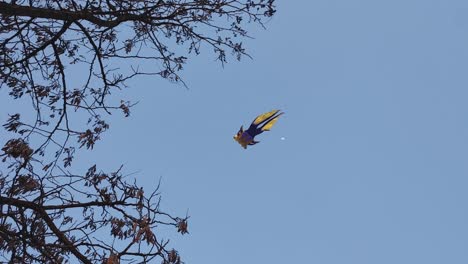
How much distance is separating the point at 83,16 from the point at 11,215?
231 cm

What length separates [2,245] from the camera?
219 inches

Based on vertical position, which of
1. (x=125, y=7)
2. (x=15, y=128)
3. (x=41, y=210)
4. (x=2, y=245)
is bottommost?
(x=2, y=245)

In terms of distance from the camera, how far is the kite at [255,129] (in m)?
13.5

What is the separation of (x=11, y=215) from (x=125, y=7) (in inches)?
111

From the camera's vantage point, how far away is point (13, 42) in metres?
6.54

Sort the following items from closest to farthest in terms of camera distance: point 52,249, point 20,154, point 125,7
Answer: point 20,154
point 52,249
point 125,7

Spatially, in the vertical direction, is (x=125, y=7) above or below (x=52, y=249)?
above

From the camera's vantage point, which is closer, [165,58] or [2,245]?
[2,245]

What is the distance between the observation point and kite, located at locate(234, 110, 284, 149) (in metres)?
13.5

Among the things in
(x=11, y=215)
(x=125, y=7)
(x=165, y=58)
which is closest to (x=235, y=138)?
(x=165, y=58)

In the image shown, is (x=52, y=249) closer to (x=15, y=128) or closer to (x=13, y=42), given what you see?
(x=15, y=128)

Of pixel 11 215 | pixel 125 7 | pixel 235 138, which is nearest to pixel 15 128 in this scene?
pixel 11 215

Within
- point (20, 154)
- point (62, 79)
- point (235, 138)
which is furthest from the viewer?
point (235, 138)

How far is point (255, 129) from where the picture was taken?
13.8 meters
